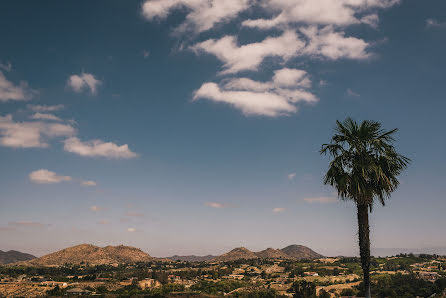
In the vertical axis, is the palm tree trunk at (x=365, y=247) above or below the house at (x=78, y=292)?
above

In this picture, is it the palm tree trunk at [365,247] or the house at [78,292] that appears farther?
the house at [78,292]

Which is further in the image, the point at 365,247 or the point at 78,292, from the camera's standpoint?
the point at 78,292

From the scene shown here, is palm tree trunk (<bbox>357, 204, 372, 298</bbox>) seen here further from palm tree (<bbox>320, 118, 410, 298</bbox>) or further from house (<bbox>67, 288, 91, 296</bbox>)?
house (<bbox>67, 288, 91, 296</bbox>)

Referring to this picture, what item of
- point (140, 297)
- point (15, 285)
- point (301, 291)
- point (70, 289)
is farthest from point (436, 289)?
point (15, 285)

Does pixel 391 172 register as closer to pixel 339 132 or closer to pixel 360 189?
pixel 360 189

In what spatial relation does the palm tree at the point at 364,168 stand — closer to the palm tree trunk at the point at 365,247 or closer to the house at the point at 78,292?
the palm tree trunk at the point at 365,247

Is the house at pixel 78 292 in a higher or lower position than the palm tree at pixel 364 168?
lower

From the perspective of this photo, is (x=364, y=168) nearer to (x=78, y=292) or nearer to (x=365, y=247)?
(x=365, y=247)

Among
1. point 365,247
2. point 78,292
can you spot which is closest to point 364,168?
point 365,247

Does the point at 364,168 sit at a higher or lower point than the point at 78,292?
higher

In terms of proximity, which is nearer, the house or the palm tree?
the palm tree

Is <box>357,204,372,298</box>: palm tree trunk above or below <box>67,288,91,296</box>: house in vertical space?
above

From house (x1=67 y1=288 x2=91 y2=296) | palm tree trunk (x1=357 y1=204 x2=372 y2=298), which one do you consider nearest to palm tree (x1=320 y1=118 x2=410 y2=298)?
palm tree trunk (x1=357 y1=204 x2=372 y2=298)

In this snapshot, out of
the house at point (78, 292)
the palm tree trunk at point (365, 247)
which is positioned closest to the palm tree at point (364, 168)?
the palm tree trunk at point (365, 247)
